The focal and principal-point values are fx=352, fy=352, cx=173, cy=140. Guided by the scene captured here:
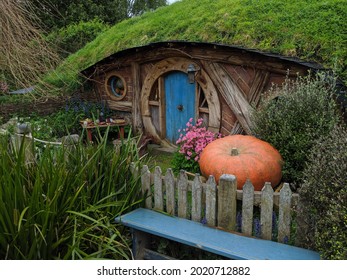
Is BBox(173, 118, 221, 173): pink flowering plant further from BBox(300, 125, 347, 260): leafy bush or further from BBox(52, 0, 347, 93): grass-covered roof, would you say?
BBox(300, 125, 347, 260): leafy bush

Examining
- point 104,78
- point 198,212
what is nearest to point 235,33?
point 104,78

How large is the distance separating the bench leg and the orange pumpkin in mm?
1527

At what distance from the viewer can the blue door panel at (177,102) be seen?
28.1 ft

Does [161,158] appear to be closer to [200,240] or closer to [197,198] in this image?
[197,198]

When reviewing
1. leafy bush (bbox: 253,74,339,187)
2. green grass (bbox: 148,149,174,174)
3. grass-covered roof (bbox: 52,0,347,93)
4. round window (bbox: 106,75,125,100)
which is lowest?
green grass (bbox: 148,149,174,174)

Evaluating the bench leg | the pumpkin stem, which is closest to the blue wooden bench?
the bench leg

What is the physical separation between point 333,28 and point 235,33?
2.27m

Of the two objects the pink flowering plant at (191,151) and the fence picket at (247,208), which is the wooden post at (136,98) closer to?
the pink flowering plant at (191,151)

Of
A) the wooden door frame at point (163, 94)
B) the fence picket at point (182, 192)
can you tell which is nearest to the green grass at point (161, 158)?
the wooden door frame at point (163, 94)

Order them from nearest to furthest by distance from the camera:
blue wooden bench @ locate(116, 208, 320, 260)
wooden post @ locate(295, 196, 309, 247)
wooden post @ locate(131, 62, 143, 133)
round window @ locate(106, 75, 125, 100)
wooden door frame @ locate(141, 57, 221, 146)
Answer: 1. blue wooden bench @ locate(116, 208, 320, 260)
2. wooden post @ locate(295, 196, 309, 247)
3. wooden door frame @ locate(141, 57, 221, 146)
4. wooden post @ locate(131, 62, 143, 133)
5. round window @ locate(106, 75, 125, 100)

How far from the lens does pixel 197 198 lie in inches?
153

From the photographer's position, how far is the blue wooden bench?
321cm

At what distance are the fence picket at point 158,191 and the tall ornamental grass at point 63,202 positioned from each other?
0.20 metres

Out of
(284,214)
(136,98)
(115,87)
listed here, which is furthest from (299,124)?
(115,87)
